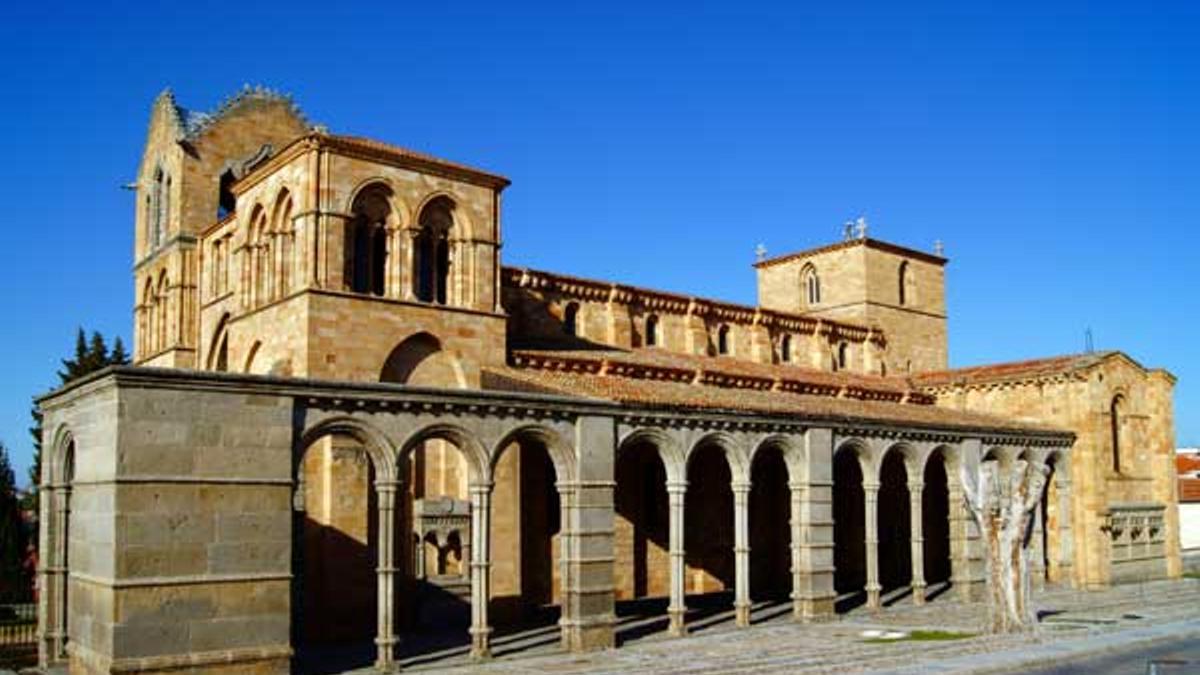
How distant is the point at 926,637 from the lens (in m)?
24.5

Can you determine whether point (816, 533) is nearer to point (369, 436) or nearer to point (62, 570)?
point (369, 436)

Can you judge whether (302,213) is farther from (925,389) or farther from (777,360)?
(925,389)

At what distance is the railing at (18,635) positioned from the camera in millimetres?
23234

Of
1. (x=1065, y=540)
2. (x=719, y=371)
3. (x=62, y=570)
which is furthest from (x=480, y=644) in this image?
(x=1065, y=540)

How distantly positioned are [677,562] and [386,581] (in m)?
7.16

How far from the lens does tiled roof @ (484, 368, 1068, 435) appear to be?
25438 mm

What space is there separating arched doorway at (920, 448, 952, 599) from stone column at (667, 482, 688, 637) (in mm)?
17069

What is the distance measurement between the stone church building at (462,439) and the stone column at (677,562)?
0.07m

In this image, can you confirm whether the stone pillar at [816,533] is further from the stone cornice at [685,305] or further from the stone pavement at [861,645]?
the stone cornice at [685,305]

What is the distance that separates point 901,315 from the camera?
4825 centimetres

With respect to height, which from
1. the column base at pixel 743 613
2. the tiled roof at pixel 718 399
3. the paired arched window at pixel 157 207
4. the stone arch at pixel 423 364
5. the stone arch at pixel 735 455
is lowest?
the column base at pixel 743 613

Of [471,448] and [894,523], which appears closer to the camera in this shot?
[471,448]

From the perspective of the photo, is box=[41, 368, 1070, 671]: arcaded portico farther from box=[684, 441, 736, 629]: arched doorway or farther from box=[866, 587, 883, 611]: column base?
box=[684, 441, 736, 629]: arched doorway

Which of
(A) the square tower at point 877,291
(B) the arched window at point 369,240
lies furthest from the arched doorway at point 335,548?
(A) the square tower at point 877,291
